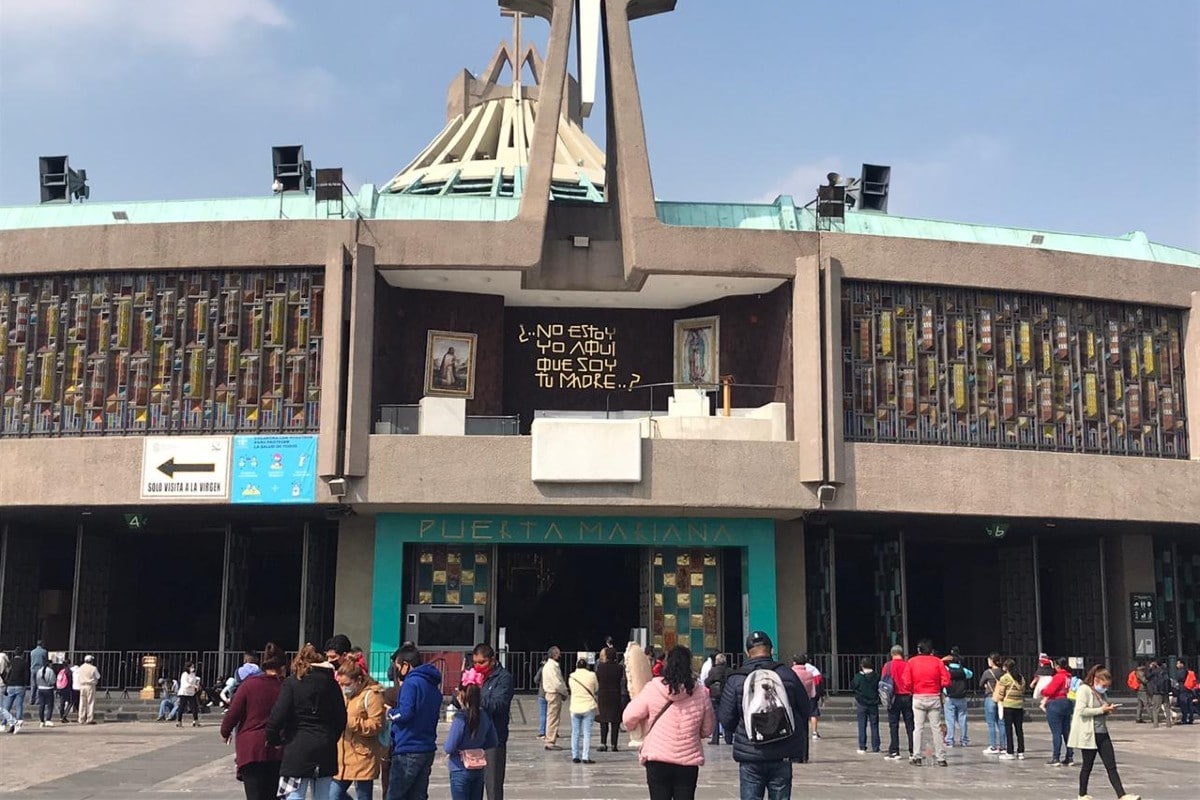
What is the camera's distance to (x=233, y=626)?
31000 millimetres

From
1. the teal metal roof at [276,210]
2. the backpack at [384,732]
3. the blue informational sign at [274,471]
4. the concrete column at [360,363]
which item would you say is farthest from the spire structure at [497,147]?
the backpack at [384,732]

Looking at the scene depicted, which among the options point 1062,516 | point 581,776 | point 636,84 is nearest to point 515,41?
point 636,84

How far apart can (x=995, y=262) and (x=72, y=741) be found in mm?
Result: 21580

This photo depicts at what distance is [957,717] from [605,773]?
6777 mm

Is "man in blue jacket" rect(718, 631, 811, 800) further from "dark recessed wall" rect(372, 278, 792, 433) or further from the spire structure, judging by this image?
the spire structure

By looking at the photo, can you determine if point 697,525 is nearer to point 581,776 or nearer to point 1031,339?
point 1031,339

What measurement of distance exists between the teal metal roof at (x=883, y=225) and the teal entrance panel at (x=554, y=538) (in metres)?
7.20

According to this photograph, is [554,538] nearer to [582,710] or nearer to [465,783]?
[582,710]

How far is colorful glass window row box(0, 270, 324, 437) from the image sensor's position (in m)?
28.6

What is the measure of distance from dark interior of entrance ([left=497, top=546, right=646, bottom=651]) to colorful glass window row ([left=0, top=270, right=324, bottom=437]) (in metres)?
9.43

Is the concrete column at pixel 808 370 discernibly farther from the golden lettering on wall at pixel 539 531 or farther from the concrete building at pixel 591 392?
the golden lettering on wall at pixel 539 531

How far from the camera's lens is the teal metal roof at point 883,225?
1229 inches

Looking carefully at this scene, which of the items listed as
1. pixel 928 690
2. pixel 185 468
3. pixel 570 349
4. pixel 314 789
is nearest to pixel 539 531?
pixel 570 349

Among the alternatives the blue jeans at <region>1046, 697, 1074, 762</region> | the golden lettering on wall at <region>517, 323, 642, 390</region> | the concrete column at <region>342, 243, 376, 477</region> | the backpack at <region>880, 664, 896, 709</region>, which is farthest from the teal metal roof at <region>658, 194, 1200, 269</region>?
the blue jeans at <region>1046, 697, 1074, 762</region>
